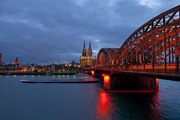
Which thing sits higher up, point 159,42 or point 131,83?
point 159,42

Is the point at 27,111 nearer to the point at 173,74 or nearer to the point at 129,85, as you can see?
the point at 173,74

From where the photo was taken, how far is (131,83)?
183 ft

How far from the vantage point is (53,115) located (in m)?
31.0

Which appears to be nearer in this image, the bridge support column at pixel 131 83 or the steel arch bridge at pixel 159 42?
the steel arch bridge at pixel 159 42

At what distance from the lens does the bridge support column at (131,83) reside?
54938 mm

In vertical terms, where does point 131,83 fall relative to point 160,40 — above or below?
below

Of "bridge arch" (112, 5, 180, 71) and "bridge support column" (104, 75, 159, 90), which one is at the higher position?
"bridge arch" (112, 5, 180, 71)

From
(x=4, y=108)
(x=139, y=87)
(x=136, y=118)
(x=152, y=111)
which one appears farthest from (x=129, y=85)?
(x=4, y=108)

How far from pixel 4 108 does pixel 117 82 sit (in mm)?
35269

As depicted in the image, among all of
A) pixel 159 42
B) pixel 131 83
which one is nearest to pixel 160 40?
pixel 159 42

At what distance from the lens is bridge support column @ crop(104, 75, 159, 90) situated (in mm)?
54938

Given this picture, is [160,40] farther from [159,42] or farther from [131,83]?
[131,83]

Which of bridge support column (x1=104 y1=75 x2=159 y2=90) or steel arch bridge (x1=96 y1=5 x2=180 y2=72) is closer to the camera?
steel arch bridge (x1=96 y1=5 x2=180 y2=72)

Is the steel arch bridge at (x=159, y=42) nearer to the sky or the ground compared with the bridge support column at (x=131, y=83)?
nearer to the sky
